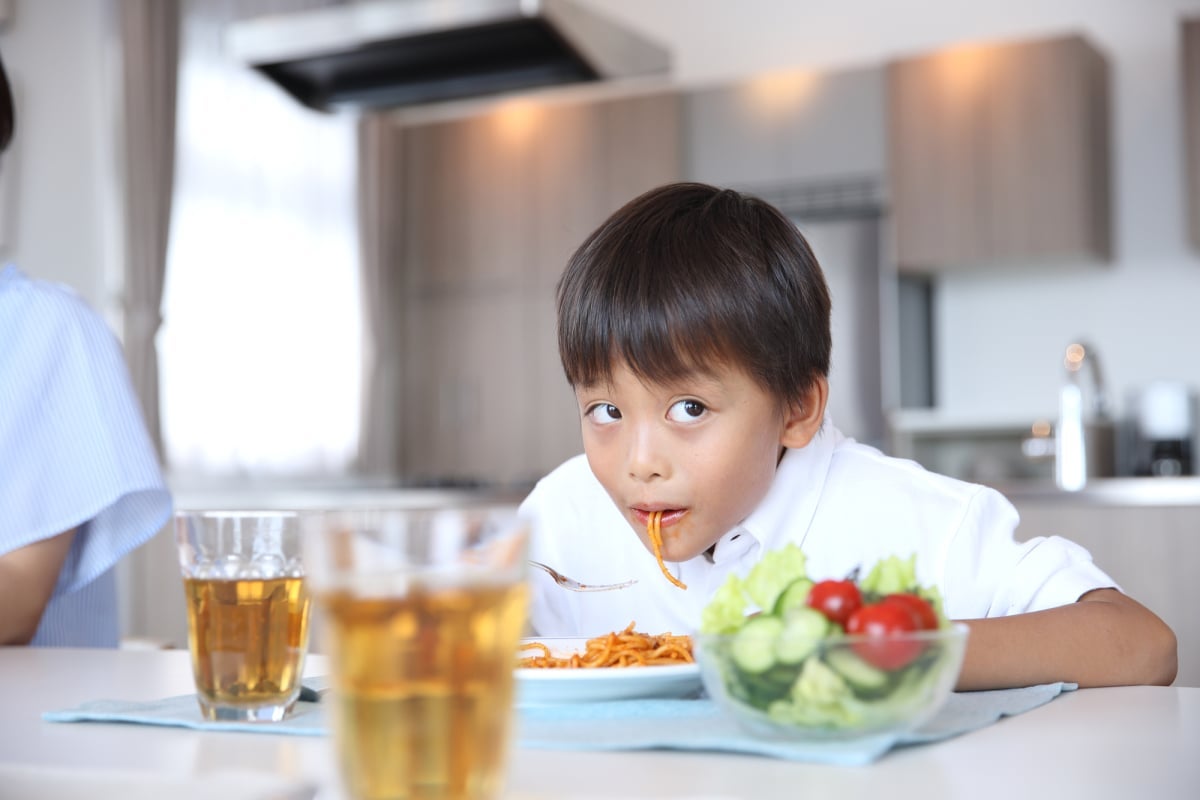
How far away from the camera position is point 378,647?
408 mm

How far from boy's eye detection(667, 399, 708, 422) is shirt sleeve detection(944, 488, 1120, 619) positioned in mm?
257

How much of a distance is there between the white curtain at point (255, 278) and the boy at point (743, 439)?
318 cm

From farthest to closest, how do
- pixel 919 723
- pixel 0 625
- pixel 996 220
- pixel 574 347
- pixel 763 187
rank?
1. pixel 763 187
2. pixel 996 220
3. pixel 0 625
4. pixel 574 347
5. pixel 919 723

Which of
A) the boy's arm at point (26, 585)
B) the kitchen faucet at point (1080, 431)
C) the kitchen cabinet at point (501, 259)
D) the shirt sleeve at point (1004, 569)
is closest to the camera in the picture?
the shirt sleeve at point (1004, 569)

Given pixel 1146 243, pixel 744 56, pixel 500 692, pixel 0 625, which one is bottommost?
pixel 0 625

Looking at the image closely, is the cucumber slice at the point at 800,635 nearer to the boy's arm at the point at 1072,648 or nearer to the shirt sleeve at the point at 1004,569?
the boy's arm at the point at 1072,648

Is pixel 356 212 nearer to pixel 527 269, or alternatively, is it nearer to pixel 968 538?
pixel 527 269

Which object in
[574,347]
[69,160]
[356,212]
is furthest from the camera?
[356,212]

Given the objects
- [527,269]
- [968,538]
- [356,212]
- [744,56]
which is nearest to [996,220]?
[744,56]

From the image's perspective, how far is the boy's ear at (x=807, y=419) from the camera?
111 centimetres

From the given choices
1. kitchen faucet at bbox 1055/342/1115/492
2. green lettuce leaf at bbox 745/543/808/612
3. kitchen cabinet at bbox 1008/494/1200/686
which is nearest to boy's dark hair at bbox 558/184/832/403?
green lettuce leaf at bbox 745/543/808/612

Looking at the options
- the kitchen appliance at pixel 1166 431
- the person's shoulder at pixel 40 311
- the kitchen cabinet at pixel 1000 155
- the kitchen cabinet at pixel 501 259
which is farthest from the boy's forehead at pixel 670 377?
the kitchen cabinet at pixel 501 259

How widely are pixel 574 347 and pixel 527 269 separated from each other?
4032 mm

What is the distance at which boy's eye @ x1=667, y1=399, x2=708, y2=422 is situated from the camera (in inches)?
39.8
